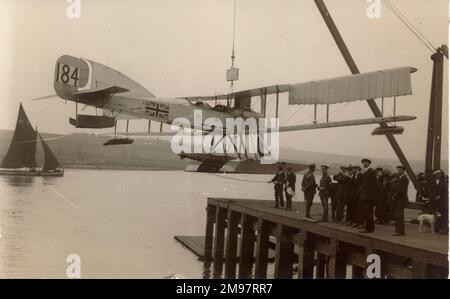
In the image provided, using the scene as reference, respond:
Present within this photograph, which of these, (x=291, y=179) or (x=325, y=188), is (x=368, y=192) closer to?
(x=325, y=188)

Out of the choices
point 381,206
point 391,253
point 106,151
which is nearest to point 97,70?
point 381,206

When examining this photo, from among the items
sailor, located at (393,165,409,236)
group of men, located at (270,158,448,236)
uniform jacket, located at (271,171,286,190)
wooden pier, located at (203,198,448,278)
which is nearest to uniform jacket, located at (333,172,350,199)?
group of men, located at (270,158,448,236)

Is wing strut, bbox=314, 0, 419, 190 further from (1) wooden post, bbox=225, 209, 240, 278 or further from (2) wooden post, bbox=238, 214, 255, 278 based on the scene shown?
(1) wooden post, bbox=225, 209, 240, 278

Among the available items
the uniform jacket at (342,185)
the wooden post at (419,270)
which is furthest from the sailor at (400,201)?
the wooden post at (419,270)

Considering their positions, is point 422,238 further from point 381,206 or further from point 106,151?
point 106,151

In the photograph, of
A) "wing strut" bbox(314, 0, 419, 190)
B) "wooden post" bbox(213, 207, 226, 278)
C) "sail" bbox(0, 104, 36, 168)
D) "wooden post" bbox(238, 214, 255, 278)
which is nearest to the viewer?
"wooden post" bbox(238, 214, 255, 278)

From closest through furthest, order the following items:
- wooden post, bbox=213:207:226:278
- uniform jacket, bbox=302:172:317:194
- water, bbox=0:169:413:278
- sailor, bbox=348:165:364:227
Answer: sailor, bbox=348:165:364:227 < uniform jacket, bbox=302:172:317:194 < wooden post, bbox=213:207:226:278 < water, bbox=0:169:413:278

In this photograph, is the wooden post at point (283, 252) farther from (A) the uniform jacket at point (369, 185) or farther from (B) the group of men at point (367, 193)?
(A) the uniform jacket at point (369, 185)
